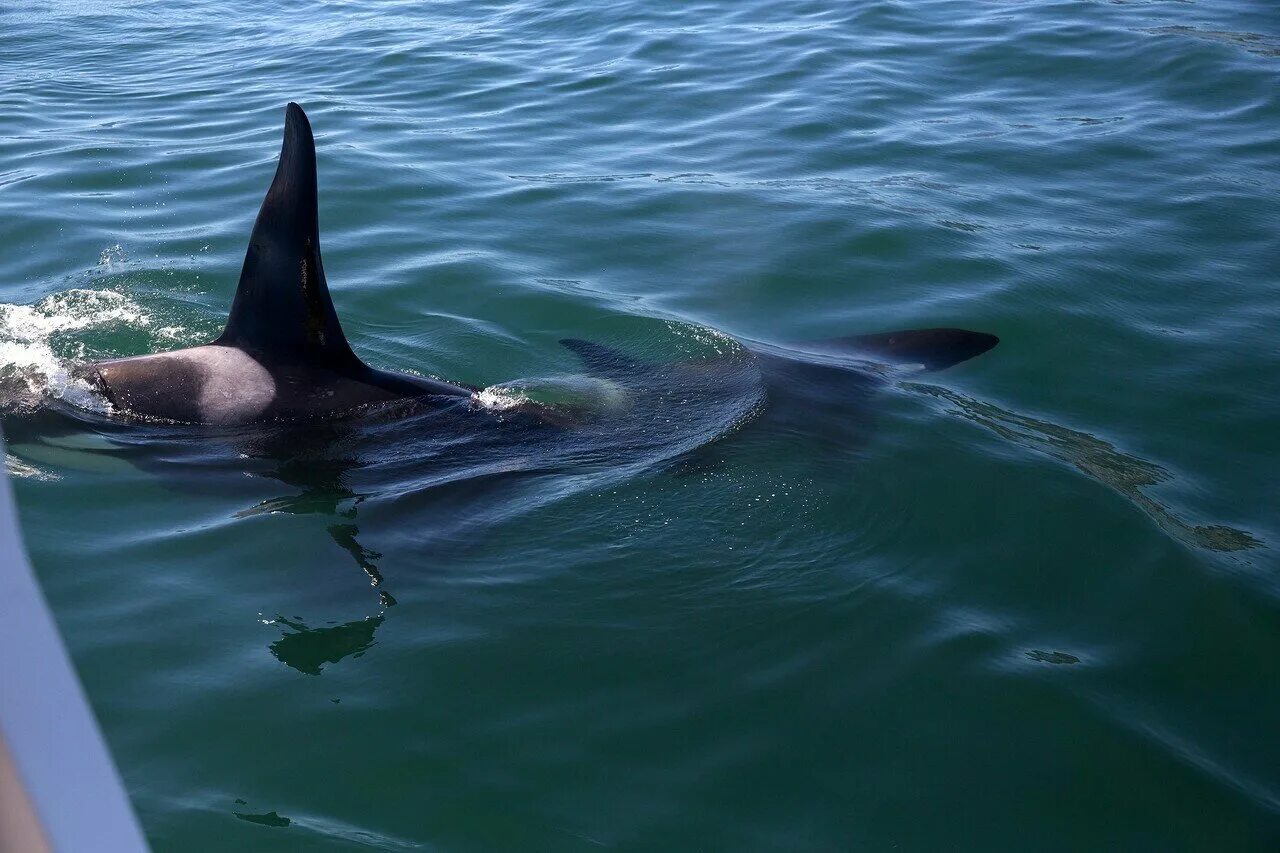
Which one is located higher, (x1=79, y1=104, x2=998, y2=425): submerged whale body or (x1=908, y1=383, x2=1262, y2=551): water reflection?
(x1=79, y1=104, x2=998, y2=425): submerged whale body

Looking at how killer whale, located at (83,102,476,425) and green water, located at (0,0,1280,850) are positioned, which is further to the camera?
killer whale, located at (83,102,476,425)

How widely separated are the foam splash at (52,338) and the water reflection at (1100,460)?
13.8ft

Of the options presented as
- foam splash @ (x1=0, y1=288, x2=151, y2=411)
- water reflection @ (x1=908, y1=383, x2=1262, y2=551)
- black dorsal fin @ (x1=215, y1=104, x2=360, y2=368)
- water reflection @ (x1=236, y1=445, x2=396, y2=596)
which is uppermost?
black dorsal fin @ (x1=215, y1=104, x2=360, y2=368)

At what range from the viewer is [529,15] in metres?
16.1

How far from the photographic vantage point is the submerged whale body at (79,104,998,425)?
5.04 m

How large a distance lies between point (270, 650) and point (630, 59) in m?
10.5

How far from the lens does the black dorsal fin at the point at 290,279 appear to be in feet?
16.1

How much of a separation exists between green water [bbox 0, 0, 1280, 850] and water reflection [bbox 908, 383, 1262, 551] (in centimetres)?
3

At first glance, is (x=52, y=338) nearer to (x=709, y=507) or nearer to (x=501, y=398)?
(x=501, y=398)

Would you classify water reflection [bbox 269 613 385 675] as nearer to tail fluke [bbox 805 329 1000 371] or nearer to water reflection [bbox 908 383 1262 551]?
water reflection [bbox 908 383 1262 551]

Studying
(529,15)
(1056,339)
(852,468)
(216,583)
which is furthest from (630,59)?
(216,583)

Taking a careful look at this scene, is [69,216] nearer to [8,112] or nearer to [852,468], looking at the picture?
[8,112]

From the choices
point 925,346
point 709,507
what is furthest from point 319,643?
point 925,346

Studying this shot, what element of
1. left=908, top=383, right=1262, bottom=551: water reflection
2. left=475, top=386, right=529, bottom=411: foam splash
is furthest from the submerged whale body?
left=908, top=383, right=1262, bottom=551: water reflection
